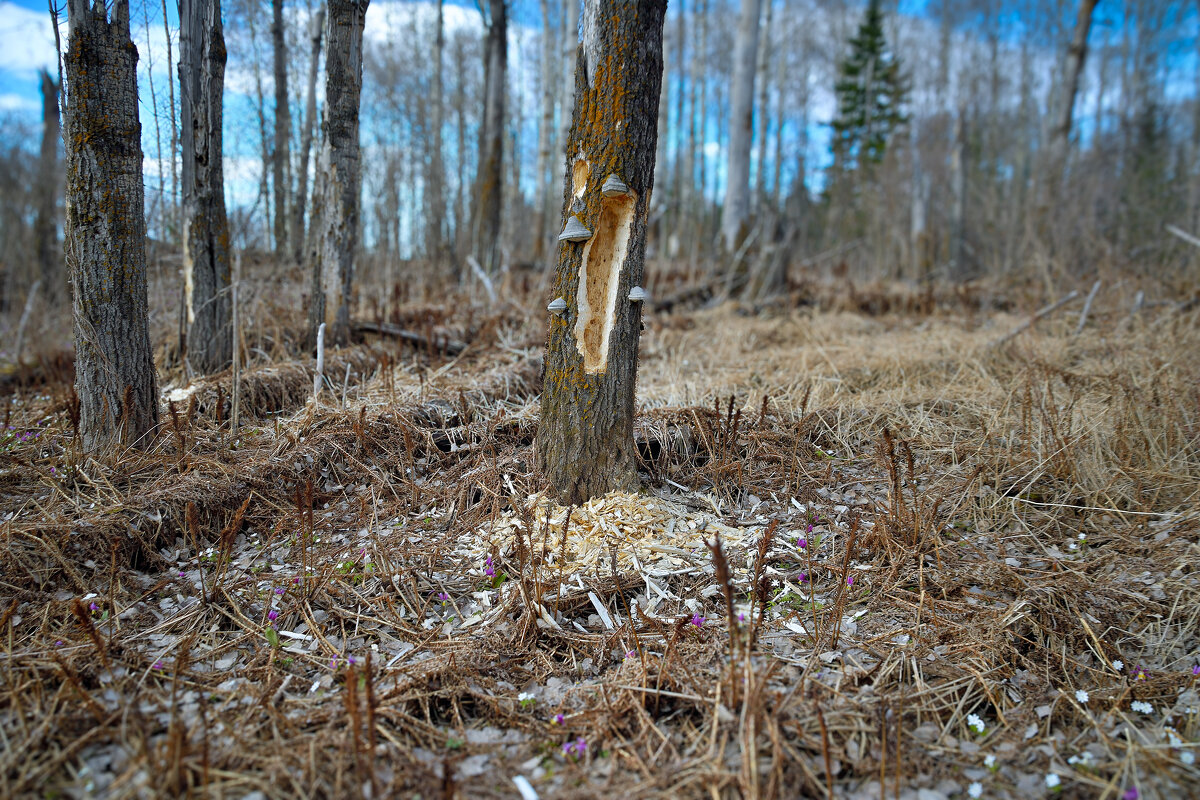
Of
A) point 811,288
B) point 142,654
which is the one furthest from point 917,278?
point 142,654

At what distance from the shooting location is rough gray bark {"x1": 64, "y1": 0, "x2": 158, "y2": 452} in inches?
117

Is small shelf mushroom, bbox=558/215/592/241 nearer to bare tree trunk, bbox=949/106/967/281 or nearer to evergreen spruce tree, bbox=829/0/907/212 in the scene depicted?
bare tree trunk, bbox=949/106/967/281

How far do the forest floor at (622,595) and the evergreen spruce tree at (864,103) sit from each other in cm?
1838

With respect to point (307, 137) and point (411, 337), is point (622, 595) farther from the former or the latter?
point (307, 137)

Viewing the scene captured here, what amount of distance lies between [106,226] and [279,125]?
5.61 meters

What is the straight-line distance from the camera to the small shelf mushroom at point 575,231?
2697 millimetres

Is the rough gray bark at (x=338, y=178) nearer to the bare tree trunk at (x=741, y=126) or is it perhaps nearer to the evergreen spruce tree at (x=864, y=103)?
the bare tree trunk at (x=741, y=126)

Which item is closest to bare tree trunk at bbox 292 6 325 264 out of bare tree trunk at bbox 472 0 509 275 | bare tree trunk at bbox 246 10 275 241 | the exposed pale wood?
bare tree trunk at bbox 246 10 275 241

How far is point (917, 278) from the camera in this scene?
444 inches

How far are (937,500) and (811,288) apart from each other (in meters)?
7.31

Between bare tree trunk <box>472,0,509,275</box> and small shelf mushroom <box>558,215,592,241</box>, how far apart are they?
19.6 feet

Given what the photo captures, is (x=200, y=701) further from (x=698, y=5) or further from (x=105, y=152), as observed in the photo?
(x=698, y=5)

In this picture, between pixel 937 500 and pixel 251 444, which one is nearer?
pixel 937 500

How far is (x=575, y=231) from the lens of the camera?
270cm
